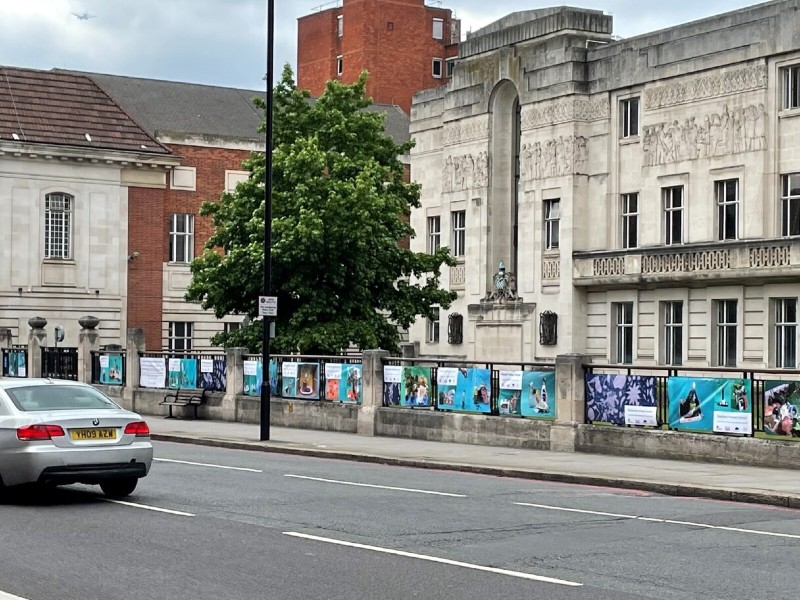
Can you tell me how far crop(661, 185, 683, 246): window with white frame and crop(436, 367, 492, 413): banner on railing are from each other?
2219 cm

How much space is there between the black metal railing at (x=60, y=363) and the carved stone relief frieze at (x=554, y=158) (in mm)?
19139

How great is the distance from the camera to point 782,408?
21766 mm

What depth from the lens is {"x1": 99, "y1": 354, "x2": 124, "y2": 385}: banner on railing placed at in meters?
42.1

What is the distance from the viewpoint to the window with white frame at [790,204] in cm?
4506

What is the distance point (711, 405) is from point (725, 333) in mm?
25456

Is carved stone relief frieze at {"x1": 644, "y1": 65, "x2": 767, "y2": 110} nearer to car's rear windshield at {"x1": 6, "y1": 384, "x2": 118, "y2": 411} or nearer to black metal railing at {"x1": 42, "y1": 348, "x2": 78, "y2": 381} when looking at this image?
black metal railing at {"x1": 42, "y1": 348, "x2": 78, "y2": 381}

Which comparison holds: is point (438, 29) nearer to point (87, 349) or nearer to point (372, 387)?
point (87, 349)

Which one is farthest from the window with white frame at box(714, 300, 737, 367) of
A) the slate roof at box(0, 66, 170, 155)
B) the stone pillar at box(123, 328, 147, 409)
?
the slate roof at box(0, 66, 170, 155)

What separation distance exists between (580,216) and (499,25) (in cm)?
992

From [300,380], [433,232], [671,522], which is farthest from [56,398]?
[433,232]

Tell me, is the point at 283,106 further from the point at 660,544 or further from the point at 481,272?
the point at 660,544

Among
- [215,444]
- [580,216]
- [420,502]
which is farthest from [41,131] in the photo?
[420,502]

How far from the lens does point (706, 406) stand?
22922 mm

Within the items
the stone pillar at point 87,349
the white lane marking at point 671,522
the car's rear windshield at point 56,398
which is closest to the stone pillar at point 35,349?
the stone pillar at point 87,349
